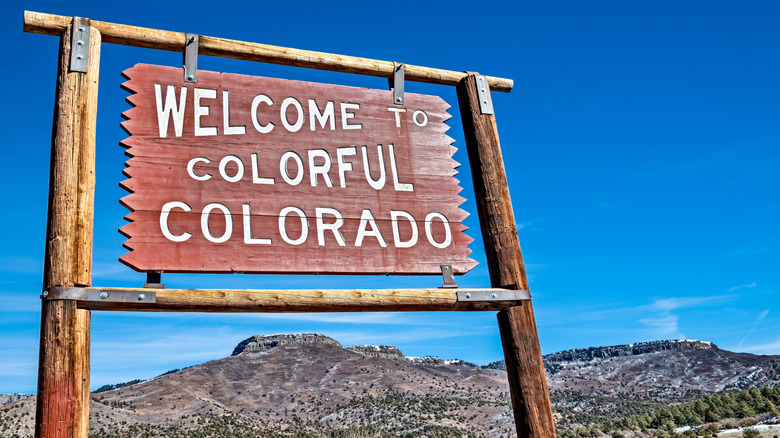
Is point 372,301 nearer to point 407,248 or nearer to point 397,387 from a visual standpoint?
point 407,248

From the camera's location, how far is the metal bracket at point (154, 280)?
12.8 feet

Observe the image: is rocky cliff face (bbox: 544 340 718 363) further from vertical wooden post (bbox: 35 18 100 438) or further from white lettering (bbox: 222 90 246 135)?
vertical wooden post (bbox: 35 18 100 438)

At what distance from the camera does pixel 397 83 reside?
17.2ft

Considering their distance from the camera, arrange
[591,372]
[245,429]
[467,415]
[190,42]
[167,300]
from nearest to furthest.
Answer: [167,300] < [190,42] < [245,429] < [467,415] < [591,372]

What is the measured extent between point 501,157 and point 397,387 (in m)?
82.1

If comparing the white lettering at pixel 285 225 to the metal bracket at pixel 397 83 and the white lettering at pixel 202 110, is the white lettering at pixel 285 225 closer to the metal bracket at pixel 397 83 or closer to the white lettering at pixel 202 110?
the white lettering at pixel 202 110

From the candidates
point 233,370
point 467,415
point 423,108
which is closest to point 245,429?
point 467,415

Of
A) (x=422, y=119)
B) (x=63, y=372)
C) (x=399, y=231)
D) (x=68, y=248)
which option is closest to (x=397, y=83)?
(x=422, y=119)

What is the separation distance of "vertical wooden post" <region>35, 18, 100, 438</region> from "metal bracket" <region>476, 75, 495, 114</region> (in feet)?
10.1

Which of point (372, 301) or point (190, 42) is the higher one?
point (190, 42)

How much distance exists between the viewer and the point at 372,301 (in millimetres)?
4250

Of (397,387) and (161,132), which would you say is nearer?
(161,132)

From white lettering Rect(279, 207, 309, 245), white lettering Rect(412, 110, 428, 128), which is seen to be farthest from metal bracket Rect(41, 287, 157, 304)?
white lettering Rect(412, 110, 428, 128)

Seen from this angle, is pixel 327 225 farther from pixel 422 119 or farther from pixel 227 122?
pixel 422 119
